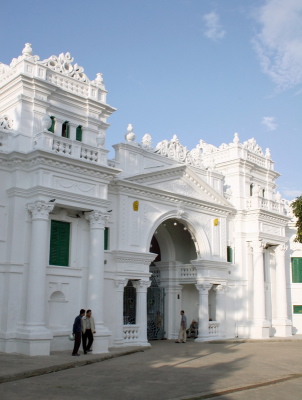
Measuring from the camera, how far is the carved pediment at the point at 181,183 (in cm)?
2053

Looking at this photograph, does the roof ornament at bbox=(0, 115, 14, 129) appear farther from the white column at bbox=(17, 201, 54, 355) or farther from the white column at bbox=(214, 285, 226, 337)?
the white column at bbox=(214, 285, 226, 337)

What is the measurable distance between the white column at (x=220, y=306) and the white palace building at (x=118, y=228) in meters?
0.05

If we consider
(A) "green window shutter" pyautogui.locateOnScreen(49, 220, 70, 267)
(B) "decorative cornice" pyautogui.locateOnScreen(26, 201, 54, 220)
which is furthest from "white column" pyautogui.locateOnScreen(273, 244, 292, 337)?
(B) "decorative cornice" pyautogui.locateOnScreen(26, 201, 54, 220)

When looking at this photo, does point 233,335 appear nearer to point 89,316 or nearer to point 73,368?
point 89,316

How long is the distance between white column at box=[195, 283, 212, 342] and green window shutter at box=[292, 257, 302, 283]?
8.06 metres

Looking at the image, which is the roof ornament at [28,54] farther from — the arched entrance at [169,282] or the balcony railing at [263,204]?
the balcony railing at [263,204]

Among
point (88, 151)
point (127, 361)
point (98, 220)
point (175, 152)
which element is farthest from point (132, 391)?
point (175, 152)

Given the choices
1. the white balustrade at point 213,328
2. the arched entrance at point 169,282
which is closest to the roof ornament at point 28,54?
the arched entrance at point 169,282

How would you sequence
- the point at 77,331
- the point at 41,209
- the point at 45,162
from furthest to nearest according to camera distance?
1. the point at 45,162
2. the point at 41,209
3. the point at 77,331

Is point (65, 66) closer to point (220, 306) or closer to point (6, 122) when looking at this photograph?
point (6, 122)

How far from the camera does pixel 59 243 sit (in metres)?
17.1

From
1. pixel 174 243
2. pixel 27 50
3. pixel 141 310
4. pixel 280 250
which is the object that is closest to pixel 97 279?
pixel 141 310

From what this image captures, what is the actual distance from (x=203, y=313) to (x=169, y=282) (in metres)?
2.38

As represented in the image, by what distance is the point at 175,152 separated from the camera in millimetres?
22406
